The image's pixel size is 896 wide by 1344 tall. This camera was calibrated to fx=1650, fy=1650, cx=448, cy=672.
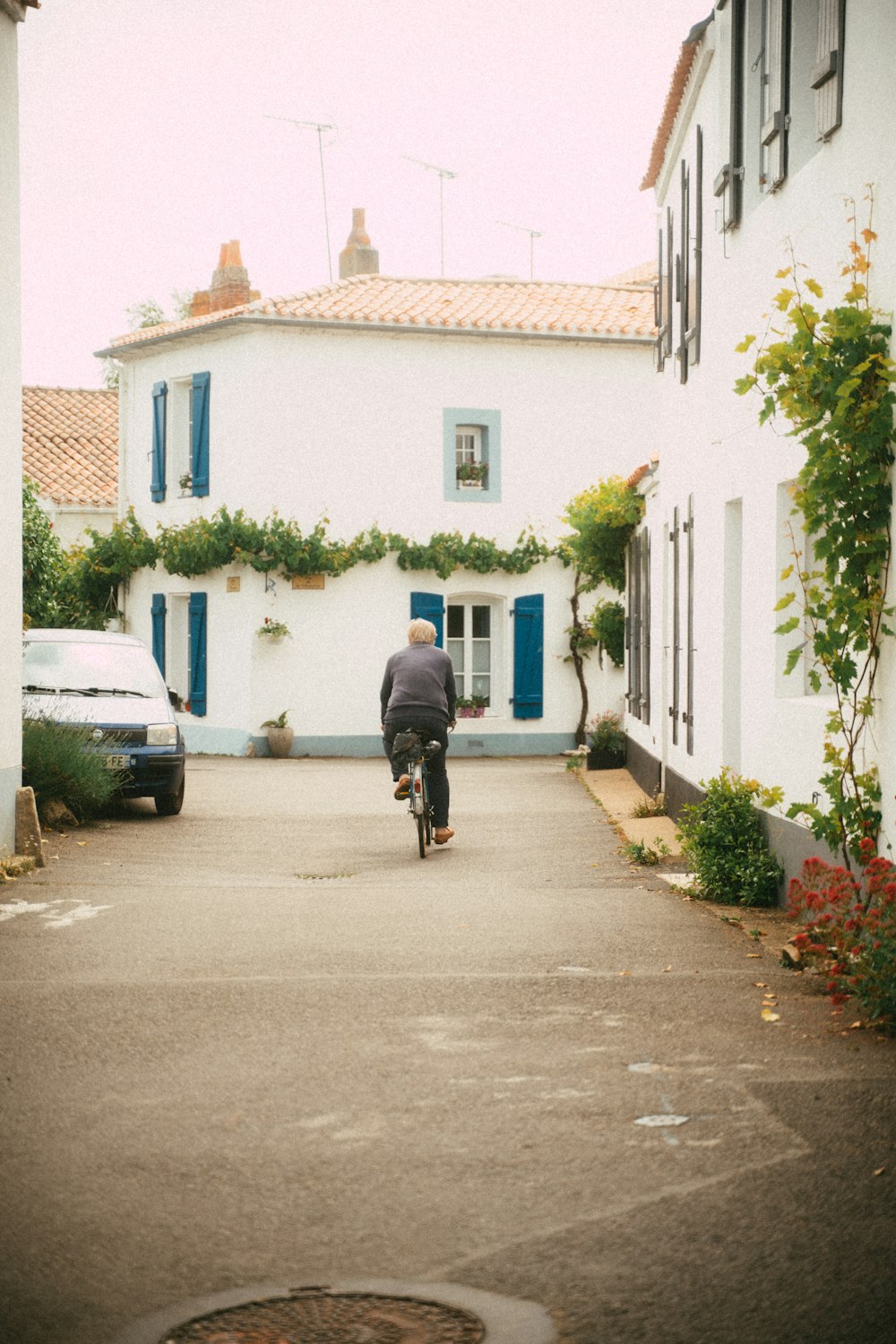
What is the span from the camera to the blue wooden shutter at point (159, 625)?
28391 mm

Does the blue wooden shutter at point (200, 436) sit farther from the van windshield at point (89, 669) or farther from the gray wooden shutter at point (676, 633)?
the gray wooden shutter at point (676, 633)

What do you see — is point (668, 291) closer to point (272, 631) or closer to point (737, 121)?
point (737, 121)

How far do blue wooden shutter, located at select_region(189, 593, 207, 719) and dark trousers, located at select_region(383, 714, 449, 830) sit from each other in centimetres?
1443

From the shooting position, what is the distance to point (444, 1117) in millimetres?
5195

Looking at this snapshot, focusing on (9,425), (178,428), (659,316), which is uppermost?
(178,428)

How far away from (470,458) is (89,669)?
487 inches

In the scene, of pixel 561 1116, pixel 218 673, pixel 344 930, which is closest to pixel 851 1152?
Result: pixel 561 1116

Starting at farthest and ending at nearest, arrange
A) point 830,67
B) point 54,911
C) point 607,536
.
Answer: point 607,536, point 54,911, point 830,67

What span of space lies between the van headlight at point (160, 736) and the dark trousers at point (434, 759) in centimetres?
325

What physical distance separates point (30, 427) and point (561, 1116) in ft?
105

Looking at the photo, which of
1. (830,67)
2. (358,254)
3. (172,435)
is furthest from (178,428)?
(830,67)

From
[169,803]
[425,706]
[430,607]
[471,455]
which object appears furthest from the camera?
[471,455]

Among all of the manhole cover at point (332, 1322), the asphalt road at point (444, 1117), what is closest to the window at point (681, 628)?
the asphalt road at point (444, 1117)

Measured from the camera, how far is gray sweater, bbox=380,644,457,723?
43.1ft
